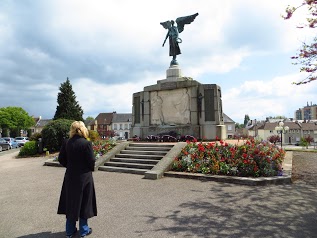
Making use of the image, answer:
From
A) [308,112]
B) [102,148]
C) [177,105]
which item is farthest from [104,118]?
[308,112]

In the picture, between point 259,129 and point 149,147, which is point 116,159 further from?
point 259,129

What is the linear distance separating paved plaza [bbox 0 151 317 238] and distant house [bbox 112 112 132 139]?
254 ft

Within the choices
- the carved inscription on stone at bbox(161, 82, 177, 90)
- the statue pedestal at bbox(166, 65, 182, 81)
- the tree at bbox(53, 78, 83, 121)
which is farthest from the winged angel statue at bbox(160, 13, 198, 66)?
the tree at bbox(53, 78, 83, 121)

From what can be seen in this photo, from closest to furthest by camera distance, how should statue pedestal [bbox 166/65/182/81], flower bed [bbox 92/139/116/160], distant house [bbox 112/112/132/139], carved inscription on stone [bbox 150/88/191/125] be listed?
flower bed [bbox 92/139/116/160] → carved inscription on stone [bbox 150/88/191/125] → statue pedestal [bbox 166/65/182/81] → distant house [bbox 112/112/132/139]

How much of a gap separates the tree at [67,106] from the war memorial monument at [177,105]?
1634cm

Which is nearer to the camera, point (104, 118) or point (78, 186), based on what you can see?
point (78, 186)

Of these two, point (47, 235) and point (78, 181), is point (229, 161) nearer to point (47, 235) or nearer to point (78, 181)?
point (78, 181)

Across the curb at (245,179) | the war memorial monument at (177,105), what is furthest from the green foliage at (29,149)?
the curb at (245,179)

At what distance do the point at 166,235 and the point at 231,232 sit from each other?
3.64ft

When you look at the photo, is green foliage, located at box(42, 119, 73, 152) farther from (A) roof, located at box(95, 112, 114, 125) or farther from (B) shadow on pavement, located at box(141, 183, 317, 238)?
→ (A) roof, located at box(95, 112, 114, 125)

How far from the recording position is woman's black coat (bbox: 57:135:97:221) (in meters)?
3.84

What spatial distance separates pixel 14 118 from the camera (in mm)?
69625

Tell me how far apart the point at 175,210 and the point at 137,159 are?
5.66 meters

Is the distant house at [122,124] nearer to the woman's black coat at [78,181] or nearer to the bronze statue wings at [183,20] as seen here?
the bronze statue wings at [183,20]
